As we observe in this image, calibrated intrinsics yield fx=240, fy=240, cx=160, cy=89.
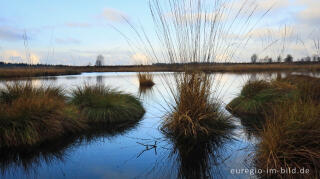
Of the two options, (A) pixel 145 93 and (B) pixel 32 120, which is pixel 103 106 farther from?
(A) pixel 145 93

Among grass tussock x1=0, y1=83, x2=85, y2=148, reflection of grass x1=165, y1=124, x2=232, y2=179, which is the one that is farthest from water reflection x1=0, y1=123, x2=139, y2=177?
reflection of grass x1=165, y1=124, x2=232, y2=179

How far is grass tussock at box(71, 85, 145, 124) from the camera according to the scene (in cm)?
518

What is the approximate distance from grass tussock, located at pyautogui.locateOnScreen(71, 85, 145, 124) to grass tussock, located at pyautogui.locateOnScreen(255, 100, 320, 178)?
3.37 m

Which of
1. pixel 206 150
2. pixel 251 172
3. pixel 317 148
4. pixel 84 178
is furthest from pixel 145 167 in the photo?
pixel 317 148

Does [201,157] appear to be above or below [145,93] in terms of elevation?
below

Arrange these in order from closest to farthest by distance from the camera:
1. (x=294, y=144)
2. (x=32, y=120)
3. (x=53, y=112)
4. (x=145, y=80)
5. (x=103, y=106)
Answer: (x=294, y=144) → (x=32, y=120) → (x=53, y=112) → (x=103, y=106) → (x=145, y=80)

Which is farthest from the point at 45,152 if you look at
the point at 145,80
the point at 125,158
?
the point at 145,80

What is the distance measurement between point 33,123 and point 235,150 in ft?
9.96

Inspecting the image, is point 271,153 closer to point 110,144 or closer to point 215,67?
point 215,67

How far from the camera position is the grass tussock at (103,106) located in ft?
17.0

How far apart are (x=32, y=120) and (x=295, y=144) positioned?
141 inches

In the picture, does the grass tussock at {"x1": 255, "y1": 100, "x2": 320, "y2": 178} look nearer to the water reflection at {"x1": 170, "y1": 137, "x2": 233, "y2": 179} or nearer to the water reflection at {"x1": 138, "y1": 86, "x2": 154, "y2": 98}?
the water reflection at {"x1": 170, "y1": 137, "x2": 233, "y2": 179}

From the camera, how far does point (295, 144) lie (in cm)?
248

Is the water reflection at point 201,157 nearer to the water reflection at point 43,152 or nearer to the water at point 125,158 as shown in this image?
the water at point 125,158
